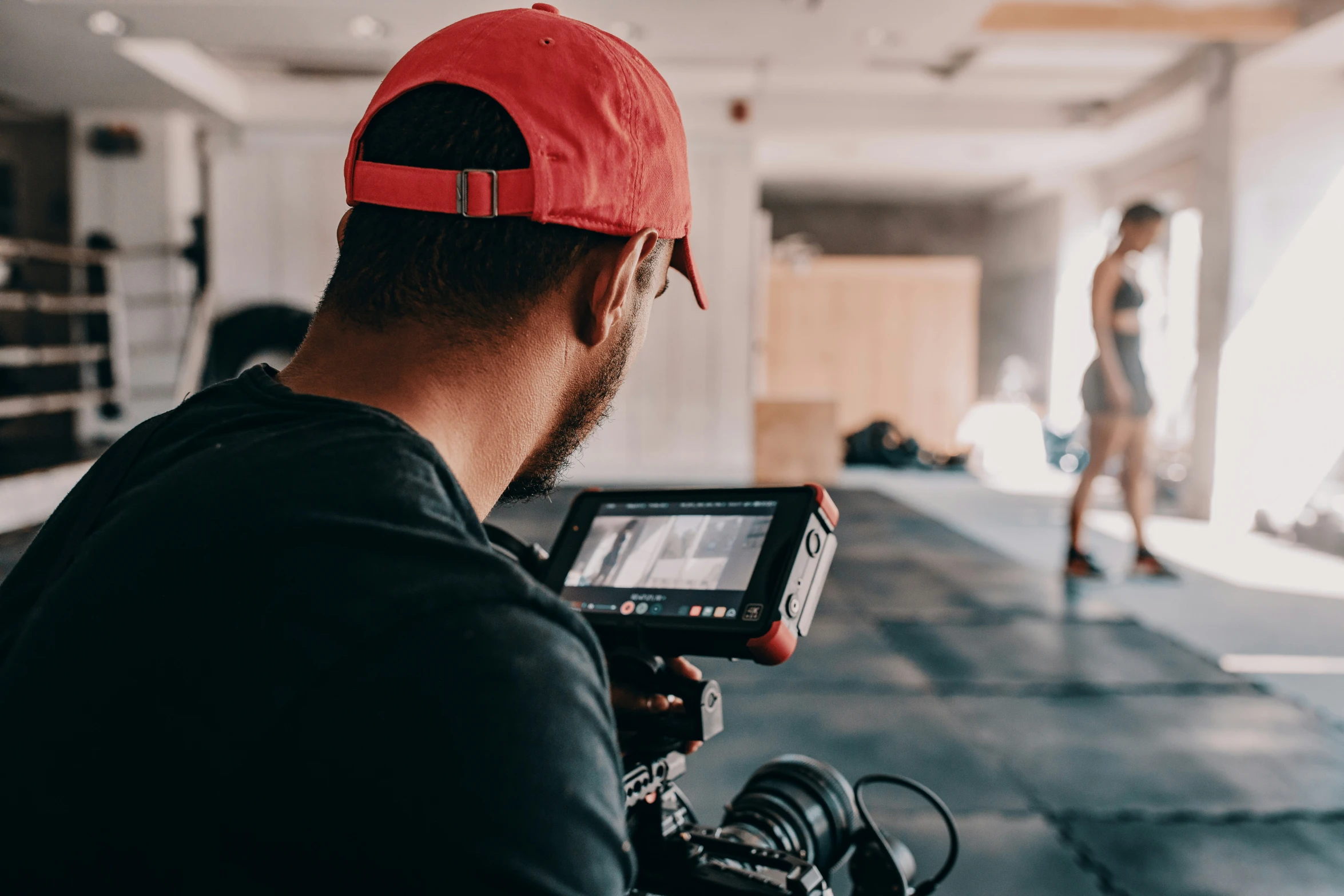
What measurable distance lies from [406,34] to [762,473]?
339 centimetres

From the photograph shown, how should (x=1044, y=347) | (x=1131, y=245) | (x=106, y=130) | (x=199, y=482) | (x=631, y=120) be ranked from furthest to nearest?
(x=1044, y=347) < (x=106, y=130) < (x=1131, y=245) < (x=631, y=120) < (x=199, y=482)

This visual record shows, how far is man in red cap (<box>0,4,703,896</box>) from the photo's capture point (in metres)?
0.36

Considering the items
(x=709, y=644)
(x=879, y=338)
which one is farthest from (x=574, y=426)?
(x=879, y=338)

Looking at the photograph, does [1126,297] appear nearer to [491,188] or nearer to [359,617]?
[491,188]

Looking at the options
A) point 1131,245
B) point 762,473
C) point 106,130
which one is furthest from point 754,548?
point 106,130

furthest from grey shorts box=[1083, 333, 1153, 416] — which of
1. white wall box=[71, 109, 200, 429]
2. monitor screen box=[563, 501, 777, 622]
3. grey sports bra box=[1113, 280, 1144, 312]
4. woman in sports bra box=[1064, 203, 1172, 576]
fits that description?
white wall box=[71, 109, 200, 429]

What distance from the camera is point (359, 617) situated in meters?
0.37

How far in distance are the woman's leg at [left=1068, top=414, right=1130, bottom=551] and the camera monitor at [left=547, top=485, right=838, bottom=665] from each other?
309 centimetres

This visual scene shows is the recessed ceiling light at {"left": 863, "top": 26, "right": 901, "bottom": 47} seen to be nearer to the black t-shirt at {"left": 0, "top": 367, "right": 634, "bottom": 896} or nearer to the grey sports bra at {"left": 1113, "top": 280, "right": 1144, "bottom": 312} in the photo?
the grey sports bra at {"left": 1113, "top": 280, "right": 1144, "bottom": 312}

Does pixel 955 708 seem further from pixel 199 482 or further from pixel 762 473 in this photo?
pixel 762 473

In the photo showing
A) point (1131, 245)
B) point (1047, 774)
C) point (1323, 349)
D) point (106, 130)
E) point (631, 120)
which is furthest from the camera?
point (106, 130)

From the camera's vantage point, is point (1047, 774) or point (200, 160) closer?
point (1047, 774)

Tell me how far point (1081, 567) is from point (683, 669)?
128 inches

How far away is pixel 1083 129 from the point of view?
6.63 meters
